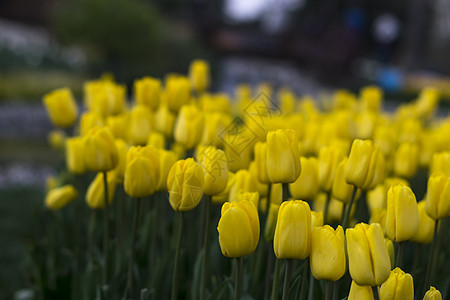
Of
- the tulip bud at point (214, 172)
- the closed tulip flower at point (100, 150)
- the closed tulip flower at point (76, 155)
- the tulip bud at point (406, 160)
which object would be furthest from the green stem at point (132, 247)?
the tulip bud at point (406, 160)

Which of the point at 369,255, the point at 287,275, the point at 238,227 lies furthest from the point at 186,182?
the point at 369,255

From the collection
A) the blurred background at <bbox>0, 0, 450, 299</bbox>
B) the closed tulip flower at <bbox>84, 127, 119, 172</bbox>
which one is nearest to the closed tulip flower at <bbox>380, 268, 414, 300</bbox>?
the closed tulip flower at <bbox>84, 127, 119, 172</bbox>

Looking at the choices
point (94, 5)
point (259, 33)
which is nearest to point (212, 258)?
point (94, 5)

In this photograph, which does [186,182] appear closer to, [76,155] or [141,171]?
[141,171]

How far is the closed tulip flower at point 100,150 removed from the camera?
1.40 meters

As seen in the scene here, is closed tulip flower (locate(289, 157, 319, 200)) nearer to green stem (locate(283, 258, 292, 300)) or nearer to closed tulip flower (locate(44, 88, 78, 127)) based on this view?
green stem (locate(283, 258, 292, 300))

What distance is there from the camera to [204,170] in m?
1.22

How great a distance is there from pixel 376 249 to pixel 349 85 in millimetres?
17607

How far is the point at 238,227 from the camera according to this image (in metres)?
1.02

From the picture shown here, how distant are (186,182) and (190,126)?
1.80 feet

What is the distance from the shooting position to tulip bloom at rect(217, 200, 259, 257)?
3.34ft

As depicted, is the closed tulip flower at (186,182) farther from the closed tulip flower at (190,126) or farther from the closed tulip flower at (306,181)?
the closed tulip flower at (190,126)

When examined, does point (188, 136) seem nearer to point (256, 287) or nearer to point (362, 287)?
point (256, 287)

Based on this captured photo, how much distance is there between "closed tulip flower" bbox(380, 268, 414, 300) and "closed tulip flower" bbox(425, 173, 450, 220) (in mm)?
293
